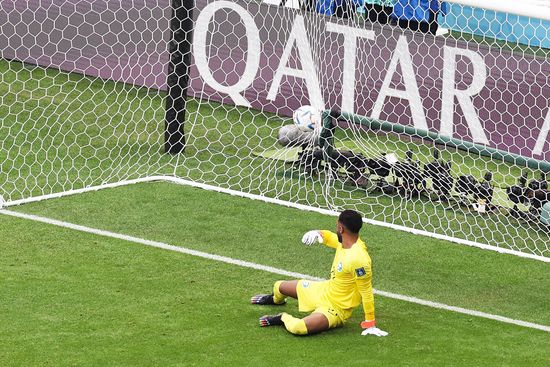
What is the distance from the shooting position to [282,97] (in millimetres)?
15266

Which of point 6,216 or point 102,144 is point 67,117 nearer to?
point 102,144

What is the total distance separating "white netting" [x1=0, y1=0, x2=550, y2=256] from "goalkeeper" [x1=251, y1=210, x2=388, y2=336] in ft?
10.2

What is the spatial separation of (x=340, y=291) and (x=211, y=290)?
1.28m

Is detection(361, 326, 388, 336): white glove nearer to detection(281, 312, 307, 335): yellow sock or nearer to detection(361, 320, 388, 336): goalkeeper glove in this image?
detection(361, 320, 388, 336): goalkeeper glove

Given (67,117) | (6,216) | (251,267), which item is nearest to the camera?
(251,267)

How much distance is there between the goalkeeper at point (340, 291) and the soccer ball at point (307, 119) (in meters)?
4.30

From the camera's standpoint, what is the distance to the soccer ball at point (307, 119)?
1369 cm

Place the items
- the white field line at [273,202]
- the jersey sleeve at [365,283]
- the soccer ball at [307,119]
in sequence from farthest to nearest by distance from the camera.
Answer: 1. the soccer ball at [307,119]
2. the white field line at [273,202]
3. the jersey sleeve at [365,283]

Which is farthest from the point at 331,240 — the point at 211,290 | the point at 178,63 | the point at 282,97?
the point at 282,97

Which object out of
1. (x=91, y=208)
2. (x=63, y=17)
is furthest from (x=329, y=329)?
(x=63, y=17)

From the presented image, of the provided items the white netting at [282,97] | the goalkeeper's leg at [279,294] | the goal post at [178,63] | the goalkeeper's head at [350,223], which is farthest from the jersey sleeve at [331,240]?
the goal post at [178,63]

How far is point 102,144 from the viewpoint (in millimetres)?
14234

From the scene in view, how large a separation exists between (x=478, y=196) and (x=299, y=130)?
2128mm

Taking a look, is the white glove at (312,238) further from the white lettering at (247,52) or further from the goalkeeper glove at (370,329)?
the white lettering at (247,52)
